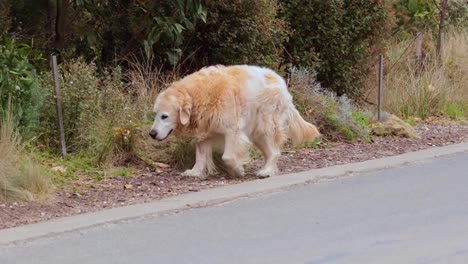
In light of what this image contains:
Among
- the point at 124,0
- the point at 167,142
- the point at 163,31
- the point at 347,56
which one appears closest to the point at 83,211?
the point at 167,142

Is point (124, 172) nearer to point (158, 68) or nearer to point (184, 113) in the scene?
point (184, 113)

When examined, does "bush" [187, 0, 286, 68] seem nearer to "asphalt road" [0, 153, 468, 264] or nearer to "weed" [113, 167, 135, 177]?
"weed" [113, 167, 135, 177]

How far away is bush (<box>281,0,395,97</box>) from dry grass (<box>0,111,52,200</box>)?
22.5ft

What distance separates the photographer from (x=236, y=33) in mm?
13086

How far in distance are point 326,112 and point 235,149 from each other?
12.3 ft

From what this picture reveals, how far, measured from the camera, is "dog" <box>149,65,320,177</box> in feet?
30.5

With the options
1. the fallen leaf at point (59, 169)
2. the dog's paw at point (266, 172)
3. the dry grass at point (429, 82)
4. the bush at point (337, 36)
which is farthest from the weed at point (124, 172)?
the dry grass at point (429, 82)

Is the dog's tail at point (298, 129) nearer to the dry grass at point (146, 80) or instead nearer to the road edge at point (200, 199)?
the road edge at point (200, 199)

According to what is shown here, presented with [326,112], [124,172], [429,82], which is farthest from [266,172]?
[429,82]

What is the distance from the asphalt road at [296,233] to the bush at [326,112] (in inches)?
140

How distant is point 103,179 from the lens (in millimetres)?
9367

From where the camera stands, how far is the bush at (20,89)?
32.2ft

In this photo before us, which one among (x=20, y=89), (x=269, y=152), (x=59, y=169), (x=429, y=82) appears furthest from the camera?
(x=429, y=82)

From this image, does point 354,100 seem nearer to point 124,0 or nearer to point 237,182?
point 124,0
